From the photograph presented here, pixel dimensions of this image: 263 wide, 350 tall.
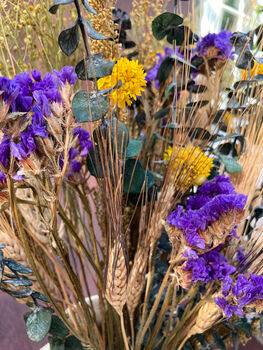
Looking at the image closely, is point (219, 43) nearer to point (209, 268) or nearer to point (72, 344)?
point (209, 268)

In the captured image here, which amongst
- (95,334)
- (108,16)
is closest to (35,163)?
(108,16)

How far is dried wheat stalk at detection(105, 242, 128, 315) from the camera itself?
275 millimetres

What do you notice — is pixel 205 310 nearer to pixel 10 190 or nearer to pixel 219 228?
pixel 219 228

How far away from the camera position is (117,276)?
28cm

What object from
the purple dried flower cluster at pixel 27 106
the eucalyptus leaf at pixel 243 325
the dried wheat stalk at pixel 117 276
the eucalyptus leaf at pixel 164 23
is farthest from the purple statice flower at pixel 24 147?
the eucalyptus leaf at pixel 243 325

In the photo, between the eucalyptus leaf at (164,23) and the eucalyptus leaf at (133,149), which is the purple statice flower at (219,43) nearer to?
the eucalyptus leaf at (164,23)

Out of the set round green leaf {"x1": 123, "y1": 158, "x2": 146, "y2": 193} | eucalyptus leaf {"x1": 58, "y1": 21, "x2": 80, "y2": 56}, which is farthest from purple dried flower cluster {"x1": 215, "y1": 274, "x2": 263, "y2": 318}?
eucalyptus leaf {"x1": 58, "y1": 21, "x2": 80, "y2": 56}

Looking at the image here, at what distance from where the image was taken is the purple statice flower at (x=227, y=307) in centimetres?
28

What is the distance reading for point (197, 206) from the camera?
32 centimetres

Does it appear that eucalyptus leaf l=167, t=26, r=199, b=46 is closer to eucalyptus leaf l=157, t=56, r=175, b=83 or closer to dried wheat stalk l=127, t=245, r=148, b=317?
eucalyptus leaf l=157, t=56, r=175, b=83

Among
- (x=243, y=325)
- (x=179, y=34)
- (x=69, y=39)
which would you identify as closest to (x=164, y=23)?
(x=179, y=34)

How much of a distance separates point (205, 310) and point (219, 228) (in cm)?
11

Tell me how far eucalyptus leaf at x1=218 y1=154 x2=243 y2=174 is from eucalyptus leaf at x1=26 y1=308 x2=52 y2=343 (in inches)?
10.1

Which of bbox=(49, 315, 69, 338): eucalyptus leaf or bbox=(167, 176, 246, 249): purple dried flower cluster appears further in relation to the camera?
bbox=(49, 315, 69, 338): eucalyptus leaf
